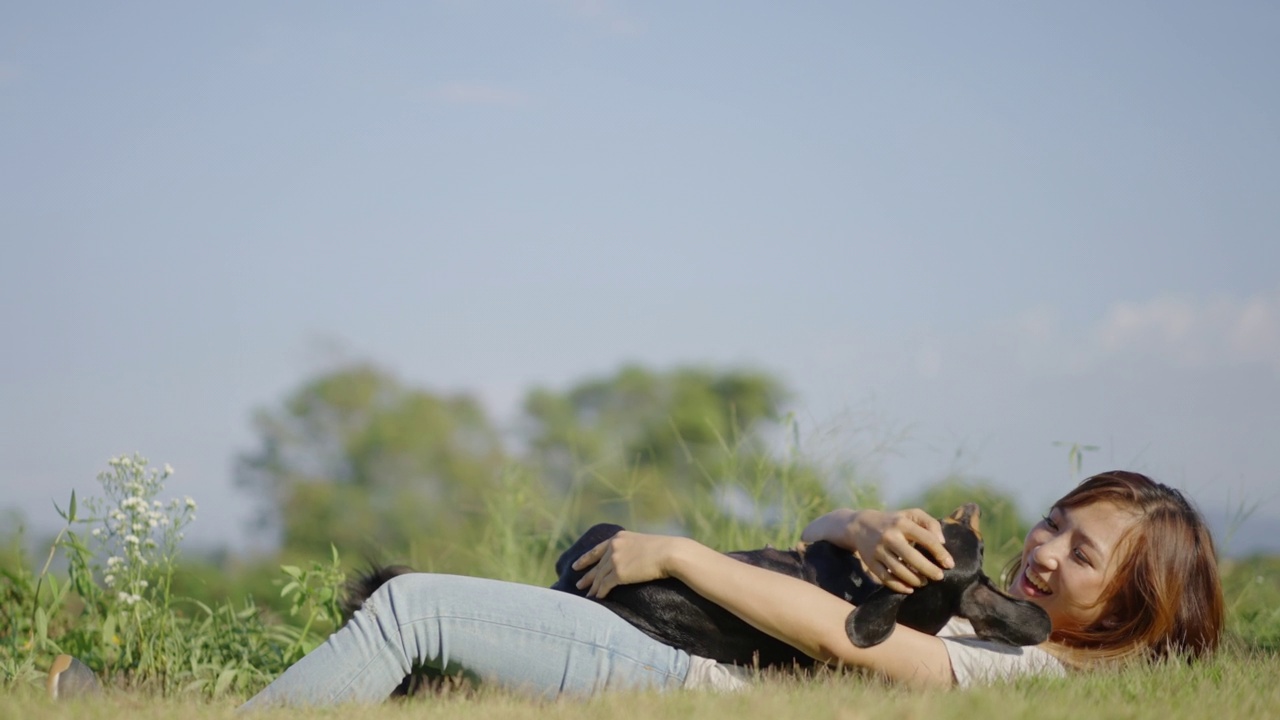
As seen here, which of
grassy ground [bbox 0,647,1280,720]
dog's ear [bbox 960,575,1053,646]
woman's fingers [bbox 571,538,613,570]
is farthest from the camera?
woman's fingers [bbox 571,538,613,570]

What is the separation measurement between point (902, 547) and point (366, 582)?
1.49 metres

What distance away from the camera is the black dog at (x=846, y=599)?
227 cm

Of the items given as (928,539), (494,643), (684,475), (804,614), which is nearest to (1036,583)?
(928,539)

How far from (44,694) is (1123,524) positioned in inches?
104

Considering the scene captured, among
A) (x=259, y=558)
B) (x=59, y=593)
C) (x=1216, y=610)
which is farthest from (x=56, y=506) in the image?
(x=259, y=558)

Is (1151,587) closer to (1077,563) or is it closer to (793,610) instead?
(1077,563)

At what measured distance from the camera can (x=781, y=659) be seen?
245cm

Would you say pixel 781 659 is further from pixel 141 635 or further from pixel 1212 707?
pixel 141 635

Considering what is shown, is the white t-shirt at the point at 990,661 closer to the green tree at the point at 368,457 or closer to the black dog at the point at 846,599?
the black dog at the point at 846,599

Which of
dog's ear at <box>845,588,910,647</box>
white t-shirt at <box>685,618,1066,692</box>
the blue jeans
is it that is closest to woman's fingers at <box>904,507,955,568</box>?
dog's ear at <box>845,588,910,647</box>

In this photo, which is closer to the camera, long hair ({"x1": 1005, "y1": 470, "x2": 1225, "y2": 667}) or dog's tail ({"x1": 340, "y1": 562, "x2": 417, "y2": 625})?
long hair ({"x1": 1005, "y1": 470, "x2": 1225, "y2": 667})

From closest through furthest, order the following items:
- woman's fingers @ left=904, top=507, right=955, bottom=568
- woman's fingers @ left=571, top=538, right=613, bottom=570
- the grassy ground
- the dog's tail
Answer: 1. the grassy ground
2. woman's fingers @ left=904, top=507, right=955, bottom=568
3. woman's fingers @ left=571, top=538, right=613, bottom=570
4. the dog's tail

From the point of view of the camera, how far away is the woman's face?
8.49ft

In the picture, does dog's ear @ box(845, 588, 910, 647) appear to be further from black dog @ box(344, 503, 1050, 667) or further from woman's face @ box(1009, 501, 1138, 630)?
woman's face @ box(1009, 501, 1138, 630)
